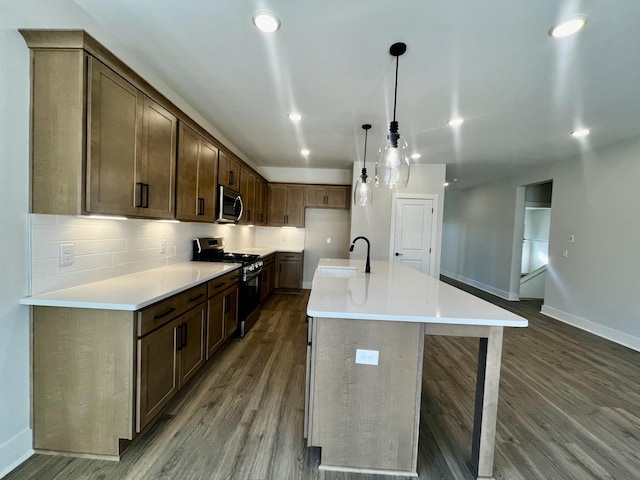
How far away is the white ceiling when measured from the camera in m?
1.60

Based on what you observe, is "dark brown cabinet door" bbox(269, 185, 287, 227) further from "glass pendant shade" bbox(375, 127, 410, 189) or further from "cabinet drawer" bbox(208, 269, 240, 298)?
"glass pendant shade" bbox(375, 127, 410, 189)

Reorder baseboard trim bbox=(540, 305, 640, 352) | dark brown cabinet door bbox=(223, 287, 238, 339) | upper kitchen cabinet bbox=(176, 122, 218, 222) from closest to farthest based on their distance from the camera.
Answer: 1. upper kitchen cabinet bbox=(176, 122, 218, 222)
2. dark brown cabinet door bbox=(223, 287, 238, 339)
3. baseboard trim bbox=(540, 305, 640, 352)

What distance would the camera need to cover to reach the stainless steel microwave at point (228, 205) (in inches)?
125

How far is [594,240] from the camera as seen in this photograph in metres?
3.90

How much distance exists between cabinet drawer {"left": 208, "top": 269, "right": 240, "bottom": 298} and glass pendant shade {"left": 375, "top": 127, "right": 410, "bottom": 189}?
1.75 m

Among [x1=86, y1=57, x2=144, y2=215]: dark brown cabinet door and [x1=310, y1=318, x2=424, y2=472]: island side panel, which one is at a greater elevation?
[x1=86, y1=57, x2=144, y2=215]: dark brown cabinet door

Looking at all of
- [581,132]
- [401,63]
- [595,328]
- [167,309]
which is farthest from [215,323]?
[595,328]

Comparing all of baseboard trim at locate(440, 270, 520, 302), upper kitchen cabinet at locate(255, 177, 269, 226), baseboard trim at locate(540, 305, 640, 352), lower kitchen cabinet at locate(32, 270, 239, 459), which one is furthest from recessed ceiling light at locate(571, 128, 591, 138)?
lower kitchen cabinet at locate(32, 270, 239, 459)

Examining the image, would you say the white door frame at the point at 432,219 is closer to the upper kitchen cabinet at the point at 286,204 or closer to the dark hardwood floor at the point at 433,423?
the upper kitchen cabinet at the point at 286,204

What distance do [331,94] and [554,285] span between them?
15.6 feet

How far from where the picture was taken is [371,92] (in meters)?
2.49

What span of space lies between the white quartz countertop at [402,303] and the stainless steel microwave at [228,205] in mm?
1557

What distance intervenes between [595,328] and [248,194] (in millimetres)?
5324

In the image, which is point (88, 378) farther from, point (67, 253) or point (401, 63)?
point (401, 63)
